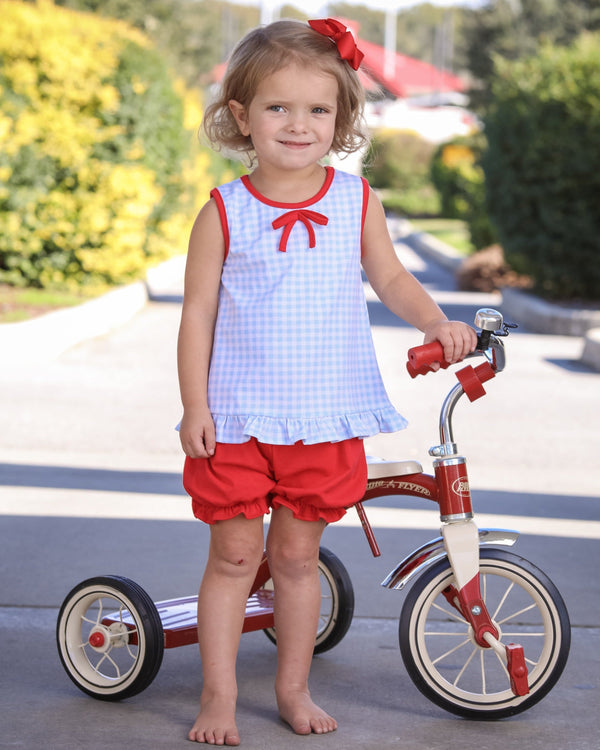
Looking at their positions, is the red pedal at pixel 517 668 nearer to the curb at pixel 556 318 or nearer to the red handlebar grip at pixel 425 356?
the red handlebar grip at pixel 425 356

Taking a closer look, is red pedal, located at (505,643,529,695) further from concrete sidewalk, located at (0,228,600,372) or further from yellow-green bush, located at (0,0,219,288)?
Answer: yellow-green bush, located at (0,0,219,288)

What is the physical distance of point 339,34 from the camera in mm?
2879

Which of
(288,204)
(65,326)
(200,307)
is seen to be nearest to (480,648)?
(200,307)

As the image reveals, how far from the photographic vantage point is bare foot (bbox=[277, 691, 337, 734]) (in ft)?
9.58

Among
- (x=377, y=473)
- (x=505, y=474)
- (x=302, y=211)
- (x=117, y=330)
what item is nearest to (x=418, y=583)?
(x=377, y=473)

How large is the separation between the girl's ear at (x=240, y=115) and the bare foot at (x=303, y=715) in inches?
56.5

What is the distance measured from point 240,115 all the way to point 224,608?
4.09ft

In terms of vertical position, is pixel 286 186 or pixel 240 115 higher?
pixel 240 115

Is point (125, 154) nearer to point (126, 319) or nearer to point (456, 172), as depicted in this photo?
point (126, 319)

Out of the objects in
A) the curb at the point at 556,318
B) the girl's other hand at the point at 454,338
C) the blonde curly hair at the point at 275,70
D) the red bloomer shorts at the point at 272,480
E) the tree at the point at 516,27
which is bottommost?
the curb at the point at 556,318

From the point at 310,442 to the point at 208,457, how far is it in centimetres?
26

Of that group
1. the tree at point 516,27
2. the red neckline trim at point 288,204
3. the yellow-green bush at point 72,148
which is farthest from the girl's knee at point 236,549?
the tree at point 516,27

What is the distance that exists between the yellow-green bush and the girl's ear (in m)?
8.50

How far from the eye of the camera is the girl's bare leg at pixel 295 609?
2.92 metres
